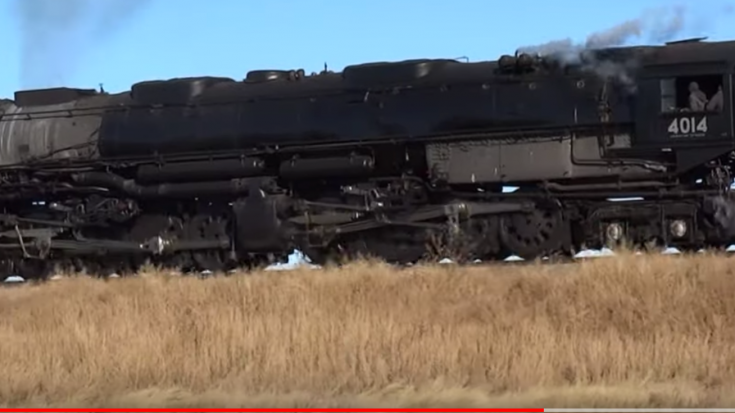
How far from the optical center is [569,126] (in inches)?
763

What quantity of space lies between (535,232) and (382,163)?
295 centimetres

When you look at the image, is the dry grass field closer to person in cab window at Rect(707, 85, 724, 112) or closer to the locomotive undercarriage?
the locomotive undercarriage

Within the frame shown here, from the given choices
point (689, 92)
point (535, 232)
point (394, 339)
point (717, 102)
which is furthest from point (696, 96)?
point (394, 339)

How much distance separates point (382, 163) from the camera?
2088cm

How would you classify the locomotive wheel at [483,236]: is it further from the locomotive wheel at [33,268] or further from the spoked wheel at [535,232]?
the locomotive wheel at [33,268]

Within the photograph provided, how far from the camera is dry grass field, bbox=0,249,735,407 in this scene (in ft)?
39.8

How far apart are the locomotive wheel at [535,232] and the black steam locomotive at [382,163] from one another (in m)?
0.02

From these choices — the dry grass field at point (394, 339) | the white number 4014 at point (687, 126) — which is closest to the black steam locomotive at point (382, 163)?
the white number 4014 at point (687, 126)

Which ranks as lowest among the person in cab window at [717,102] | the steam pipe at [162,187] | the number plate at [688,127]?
the steam pipe at [162,187]

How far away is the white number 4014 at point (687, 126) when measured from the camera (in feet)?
61.7

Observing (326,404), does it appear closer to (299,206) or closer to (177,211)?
(299,206)

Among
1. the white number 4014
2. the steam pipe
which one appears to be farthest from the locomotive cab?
the steam pipe

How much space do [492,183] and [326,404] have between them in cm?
945

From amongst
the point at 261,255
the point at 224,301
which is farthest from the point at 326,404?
the point at 261,255
